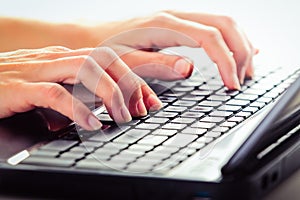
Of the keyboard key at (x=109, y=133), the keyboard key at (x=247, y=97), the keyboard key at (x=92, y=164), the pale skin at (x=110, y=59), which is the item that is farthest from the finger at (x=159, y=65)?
the keyboard key at (x=92, y=164)

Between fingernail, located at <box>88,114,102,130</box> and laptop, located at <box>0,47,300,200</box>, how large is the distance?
1 centimetres

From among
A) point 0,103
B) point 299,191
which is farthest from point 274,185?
point 0,103

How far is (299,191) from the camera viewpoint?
2.27ft

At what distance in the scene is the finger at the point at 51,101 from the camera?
805mm

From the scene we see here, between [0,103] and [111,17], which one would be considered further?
[111,17]

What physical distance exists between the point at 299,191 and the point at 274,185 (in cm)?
3

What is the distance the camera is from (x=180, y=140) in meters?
0.76

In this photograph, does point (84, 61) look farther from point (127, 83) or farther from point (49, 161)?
point (49, 161)

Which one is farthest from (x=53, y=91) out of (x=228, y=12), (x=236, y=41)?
(x=228, y=12)

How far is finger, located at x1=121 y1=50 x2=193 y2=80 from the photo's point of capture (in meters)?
1.00

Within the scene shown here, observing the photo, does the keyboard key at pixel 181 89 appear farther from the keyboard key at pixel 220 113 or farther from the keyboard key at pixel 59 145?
the keyboard key at pixel 59 145

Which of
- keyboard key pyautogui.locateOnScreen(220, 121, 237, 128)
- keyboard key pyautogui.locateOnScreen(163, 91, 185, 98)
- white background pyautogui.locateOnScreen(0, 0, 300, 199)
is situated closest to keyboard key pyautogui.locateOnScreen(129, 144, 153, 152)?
keyboard key pyautogui.locateOnScreen(220, 121, 237, 128)

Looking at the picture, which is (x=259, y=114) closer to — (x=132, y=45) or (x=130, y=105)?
(x=130, y=105)

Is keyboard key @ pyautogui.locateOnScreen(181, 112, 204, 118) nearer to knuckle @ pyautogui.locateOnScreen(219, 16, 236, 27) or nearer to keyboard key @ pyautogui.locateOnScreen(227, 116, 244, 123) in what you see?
keyboard key @ pyautogui.locateOnScreen(227, 116, 244, 123)
